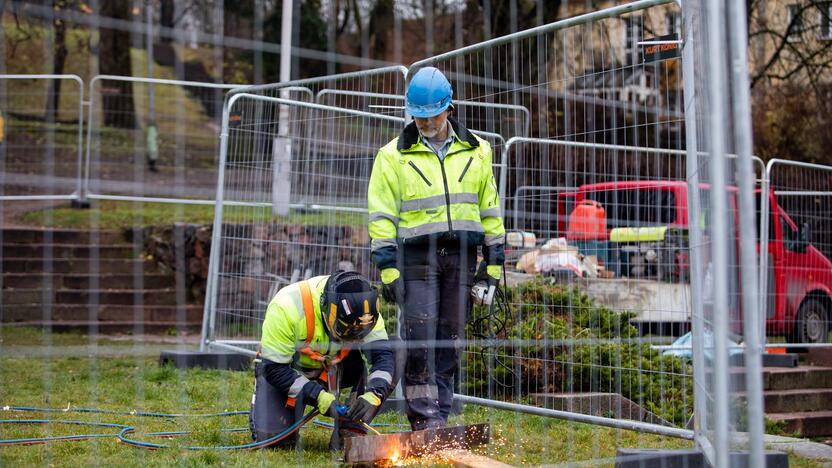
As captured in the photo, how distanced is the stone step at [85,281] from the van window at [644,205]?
641 centimetres

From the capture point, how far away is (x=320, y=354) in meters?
5.46

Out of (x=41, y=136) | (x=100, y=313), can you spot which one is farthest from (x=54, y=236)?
(x=41, y=136)

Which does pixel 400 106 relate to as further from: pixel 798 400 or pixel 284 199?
pixel 798 400

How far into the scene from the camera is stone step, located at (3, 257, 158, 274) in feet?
40.3

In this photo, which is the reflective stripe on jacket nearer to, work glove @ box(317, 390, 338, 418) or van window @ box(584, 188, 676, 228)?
work glove @ box(317, 390, 338, 418)

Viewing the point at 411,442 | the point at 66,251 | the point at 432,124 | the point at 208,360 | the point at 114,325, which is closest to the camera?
the point at 411,442

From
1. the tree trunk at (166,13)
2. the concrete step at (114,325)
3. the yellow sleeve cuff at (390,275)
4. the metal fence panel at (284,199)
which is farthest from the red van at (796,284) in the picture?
the tree trunk at (166,13)

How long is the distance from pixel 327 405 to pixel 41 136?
533 inches

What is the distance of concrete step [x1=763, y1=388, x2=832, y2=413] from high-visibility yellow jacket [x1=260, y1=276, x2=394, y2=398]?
14.4 ft

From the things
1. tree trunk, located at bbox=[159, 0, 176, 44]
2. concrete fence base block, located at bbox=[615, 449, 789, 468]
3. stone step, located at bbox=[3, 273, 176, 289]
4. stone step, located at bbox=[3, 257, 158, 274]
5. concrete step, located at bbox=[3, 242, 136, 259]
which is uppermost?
tree trunk, located at bbox=[159, 0, 176, 44]

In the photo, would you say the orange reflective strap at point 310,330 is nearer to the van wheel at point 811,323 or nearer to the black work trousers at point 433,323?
the black work trousers at point 433,323

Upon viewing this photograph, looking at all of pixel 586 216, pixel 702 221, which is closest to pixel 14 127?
pixel 586 216

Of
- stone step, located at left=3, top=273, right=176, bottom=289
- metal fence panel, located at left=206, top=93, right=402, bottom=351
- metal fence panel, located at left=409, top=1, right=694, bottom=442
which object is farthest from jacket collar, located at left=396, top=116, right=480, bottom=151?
stone step, located at left=3, top=273, right=176, bottom=289

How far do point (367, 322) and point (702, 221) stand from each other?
1.74m
